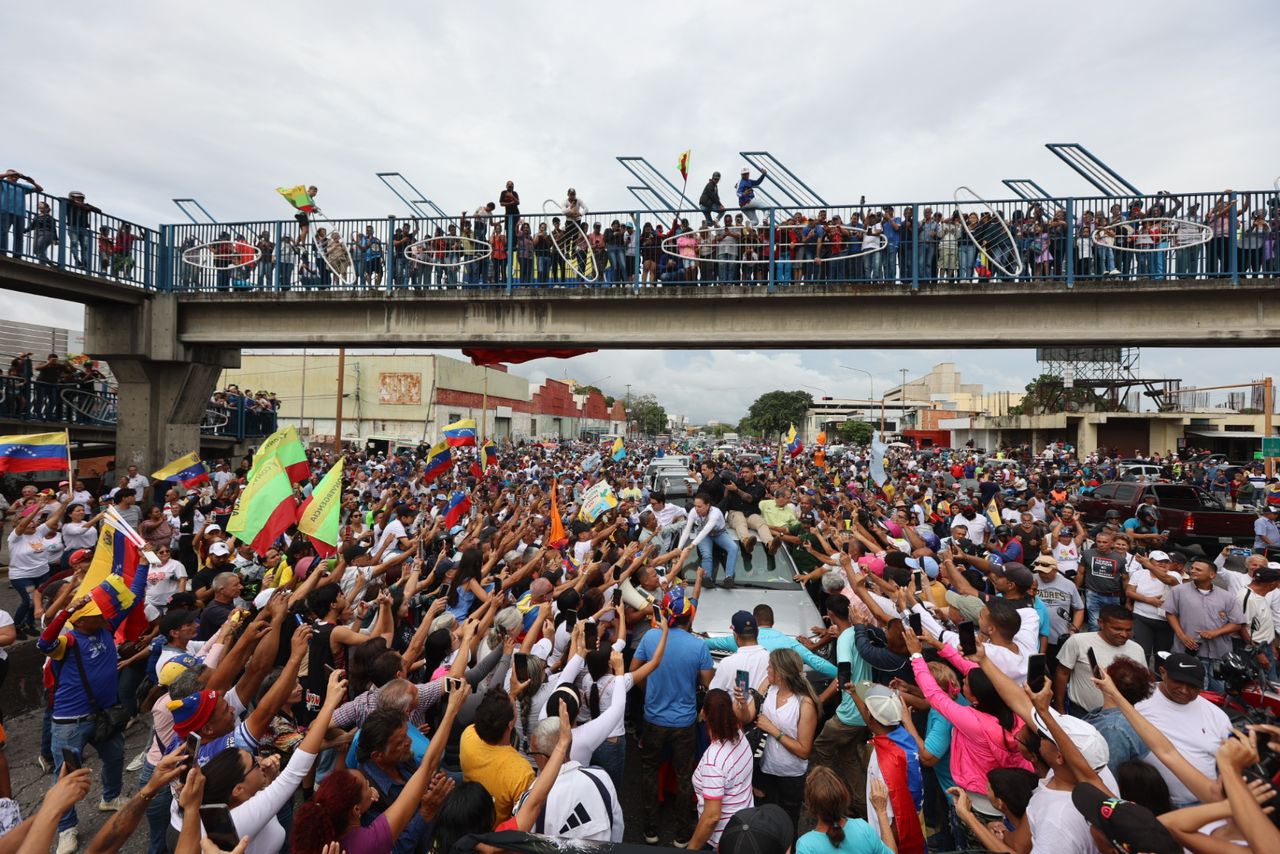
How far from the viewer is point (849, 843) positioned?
2529mm

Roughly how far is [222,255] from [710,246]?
432 inches

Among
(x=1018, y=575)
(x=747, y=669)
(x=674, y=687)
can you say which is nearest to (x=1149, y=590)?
(x=1018, y=575)

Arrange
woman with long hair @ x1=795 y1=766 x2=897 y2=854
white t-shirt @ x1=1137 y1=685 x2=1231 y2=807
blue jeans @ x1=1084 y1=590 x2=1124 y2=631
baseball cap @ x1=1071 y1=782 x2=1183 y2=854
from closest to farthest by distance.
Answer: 1. baseball cap @ x1=1071 y1=782 x2=1183 y2=854
2. woman with long hair @ x1=795 y1=766 x2=897 y2=854
3. white t-shirt @ x1=1137 y1=685 x2=1231 y2=807
4. blue jeans @ x1=1084 y1=590 x2=1124 y2=631

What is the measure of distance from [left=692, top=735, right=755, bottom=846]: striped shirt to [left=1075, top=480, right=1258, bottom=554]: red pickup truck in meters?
16.1

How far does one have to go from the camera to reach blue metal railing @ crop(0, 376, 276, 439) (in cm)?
1465

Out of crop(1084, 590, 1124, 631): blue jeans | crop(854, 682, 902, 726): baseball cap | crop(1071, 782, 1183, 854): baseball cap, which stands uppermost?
crop(1071, 782, 1183, 854): baseball cap

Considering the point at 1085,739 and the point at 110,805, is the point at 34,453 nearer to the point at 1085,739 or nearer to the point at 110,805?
the point at 110,805

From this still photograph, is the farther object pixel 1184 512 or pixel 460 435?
pixel 460 435

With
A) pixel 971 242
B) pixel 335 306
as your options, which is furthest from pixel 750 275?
pixel 335 306

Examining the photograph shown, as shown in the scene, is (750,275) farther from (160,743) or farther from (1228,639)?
(160,743)

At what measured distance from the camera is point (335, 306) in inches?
587

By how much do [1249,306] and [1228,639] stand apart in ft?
29.3

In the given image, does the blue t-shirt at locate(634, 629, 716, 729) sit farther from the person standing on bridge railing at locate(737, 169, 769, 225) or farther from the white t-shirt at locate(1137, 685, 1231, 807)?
the person standing on bridge railing at locate(737, 169, 769, 225)

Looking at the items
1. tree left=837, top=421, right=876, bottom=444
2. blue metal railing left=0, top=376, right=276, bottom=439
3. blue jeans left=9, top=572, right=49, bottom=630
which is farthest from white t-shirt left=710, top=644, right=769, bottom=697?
tree left=837, top=421, right=876, bottom=444
